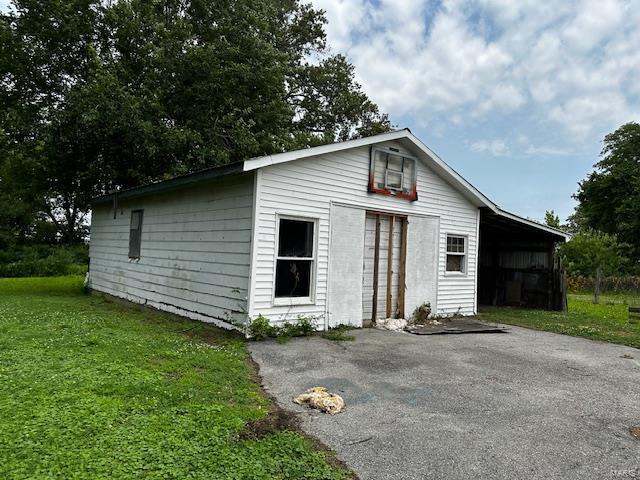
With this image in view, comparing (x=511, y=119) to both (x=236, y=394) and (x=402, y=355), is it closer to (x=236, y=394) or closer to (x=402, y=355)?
(x=402, y=355)

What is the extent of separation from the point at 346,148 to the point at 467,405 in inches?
206

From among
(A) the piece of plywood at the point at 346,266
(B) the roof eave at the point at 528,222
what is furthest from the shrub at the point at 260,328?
(B) the roof eave at the point at 528,222

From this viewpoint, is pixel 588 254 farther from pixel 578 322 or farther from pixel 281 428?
pixel 281 428

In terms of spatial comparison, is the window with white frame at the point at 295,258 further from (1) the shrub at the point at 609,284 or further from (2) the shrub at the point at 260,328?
(1) the shrub at the point at 609,284

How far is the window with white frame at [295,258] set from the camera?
25.0ft

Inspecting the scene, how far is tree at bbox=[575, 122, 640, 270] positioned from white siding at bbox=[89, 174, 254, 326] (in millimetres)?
33823

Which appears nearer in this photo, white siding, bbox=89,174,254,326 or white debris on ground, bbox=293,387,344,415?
white debris on ground, bbox=293,387,344,415

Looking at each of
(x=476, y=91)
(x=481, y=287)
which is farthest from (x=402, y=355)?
(x=476, y=91)

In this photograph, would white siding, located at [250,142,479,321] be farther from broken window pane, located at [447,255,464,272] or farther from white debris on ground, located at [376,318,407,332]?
white debris on ground, located at [376,318,407,332]

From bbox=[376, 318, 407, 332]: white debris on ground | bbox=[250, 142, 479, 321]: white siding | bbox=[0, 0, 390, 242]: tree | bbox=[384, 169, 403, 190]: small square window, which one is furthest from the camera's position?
bbox=[0, 0, 390, 242]: tree

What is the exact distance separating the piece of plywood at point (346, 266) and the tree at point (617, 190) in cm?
3163

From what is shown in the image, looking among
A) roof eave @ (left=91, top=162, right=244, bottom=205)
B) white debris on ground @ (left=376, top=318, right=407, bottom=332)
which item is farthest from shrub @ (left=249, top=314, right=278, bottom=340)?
white debris on ground @ (left=376, top=318, right=407, bottom=332)

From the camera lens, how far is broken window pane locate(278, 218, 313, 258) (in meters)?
7.66

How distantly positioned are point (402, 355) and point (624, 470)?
137 inches
